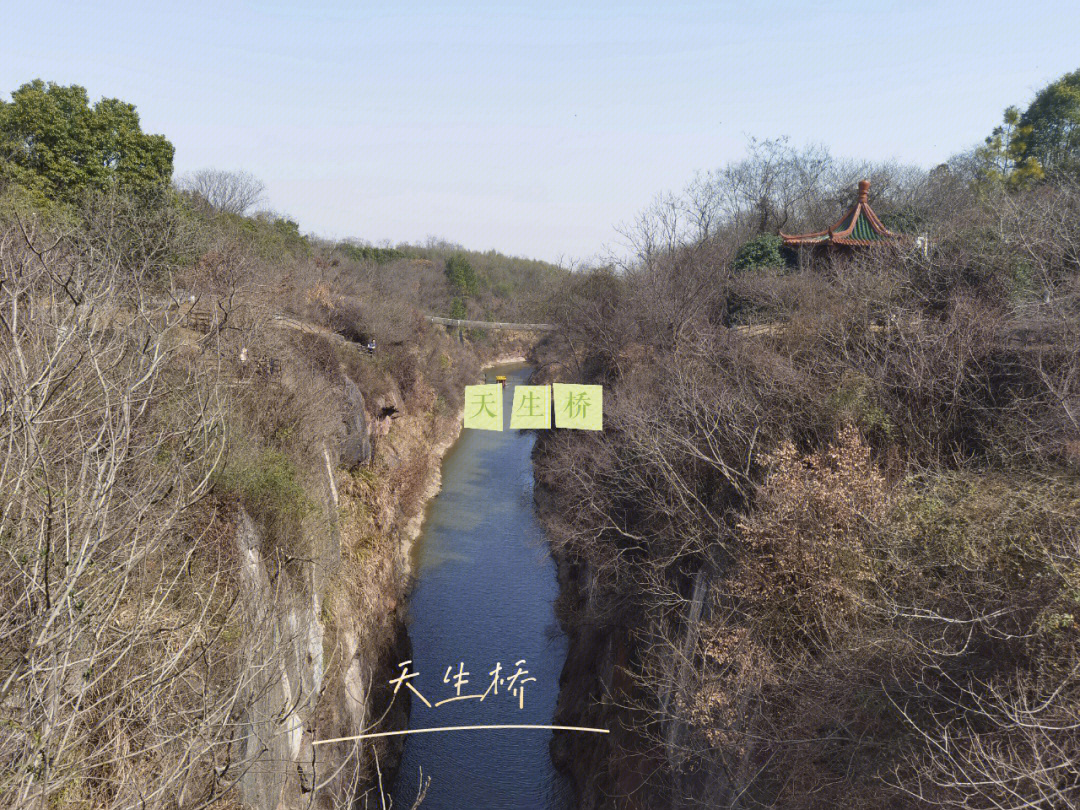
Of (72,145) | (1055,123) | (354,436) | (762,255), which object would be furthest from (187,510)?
(1055,123)

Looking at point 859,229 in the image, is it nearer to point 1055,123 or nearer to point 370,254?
point 1055,123

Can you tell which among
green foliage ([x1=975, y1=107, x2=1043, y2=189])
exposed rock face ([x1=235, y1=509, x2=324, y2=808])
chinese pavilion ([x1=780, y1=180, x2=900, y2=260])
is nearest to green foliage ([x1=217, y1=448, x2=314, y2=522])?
exposed rock face ([x1=235, y1=509, x2=324, y2=808])

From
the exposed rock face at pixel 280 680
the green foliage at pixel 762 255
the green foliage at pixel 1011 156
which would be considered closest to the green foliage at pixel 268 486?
the exposed rock face at pixel 280 680

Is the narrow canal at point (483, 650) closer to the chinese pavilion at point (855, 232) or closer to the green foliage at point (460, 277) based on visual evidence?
the chinese pavilion at point (855, 232)

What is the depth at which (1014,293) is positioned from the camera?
15.1 metres

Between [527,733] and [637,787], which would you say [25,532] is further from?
[527,733]

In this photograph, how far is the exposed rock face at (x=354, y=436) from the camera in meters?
21.7

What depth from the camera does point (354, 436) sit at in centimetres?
2217

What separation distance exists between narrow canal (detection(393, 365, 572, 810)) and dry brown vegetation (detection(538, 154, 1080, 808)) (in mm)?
1248

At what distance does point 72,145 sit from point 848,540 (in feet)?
75.2

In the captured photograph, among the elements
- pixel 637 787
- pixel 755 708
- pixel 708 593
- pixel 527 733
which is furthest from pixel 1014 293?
pixel 527 733

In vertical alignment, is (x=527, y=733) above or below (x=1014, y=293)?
below

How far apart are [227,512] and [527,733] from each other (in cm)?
1056

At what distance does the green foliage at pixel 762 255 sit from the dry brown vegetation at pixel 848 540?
7.13 ft
